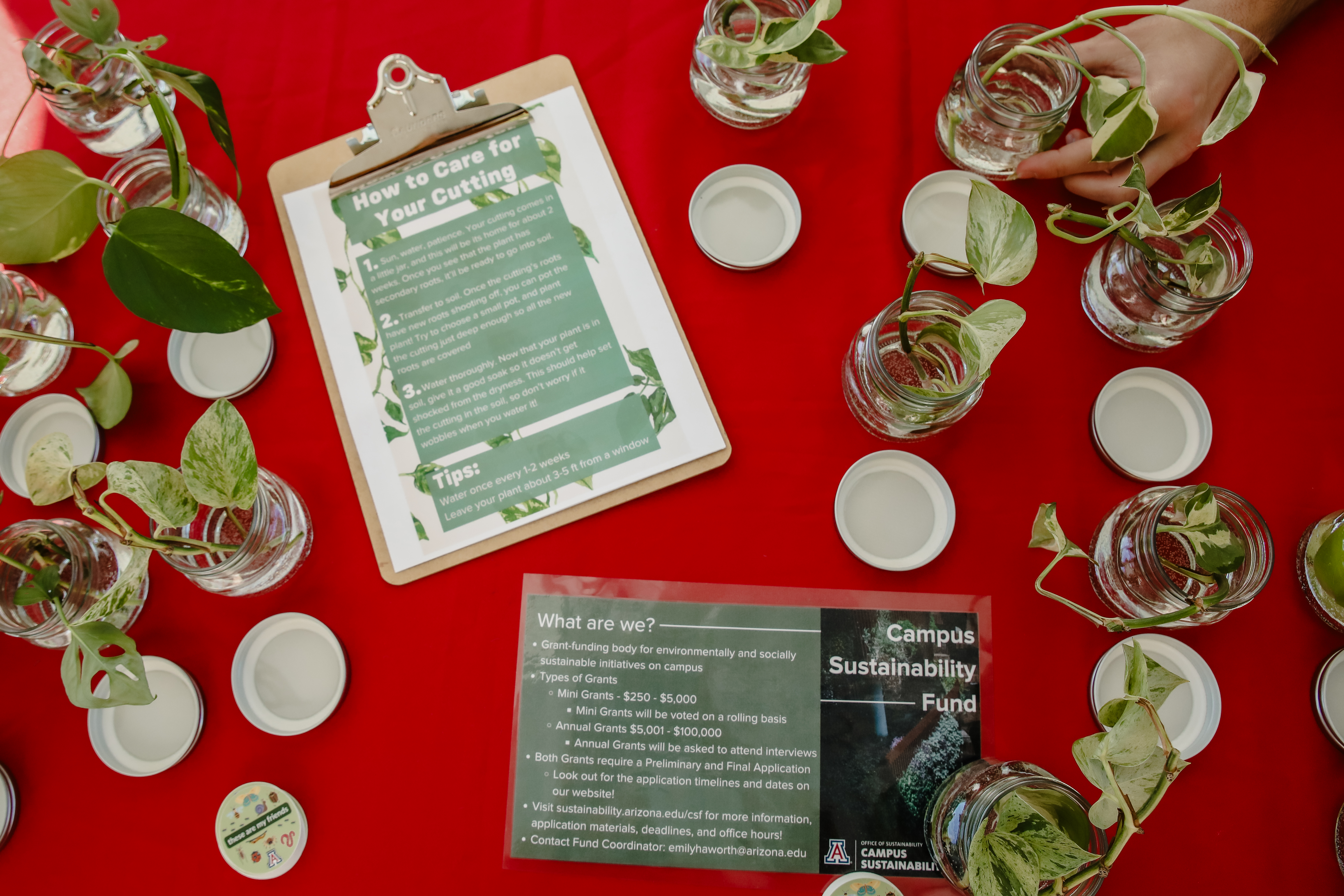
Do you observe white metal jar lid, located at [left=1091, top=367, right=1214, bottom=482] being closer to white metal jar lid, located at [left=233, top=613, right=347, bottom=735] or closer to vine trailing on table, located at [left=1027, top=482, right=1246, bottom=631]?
vine trailing on table, located at [left=1027, top=482, right=1246, bottom=631]

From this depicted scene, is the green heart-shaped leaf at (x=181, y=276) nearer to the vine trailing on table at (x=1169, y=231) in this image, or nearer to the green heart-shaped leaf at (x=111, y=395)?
the green heart-shaped leaf at (x=111, y=395)

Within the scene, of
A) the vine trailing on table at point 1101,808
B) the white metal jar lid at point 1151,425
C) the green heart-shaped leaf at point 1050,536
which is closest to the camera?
the vine trailing on table at point 1101,808

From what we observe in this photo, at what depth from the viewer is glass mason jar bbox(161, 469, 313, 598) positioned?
2.16 feet

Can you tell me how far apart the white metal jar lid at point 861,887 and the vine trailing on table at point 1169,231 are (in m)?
0.62

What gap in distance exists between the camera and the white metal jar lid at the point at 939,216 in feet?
2.53

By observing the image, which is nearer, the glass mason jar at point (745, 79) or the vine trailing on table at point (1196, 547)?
the vine trailing on table at point (1196, 547)

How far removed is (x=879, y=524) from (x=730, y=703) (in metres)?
0.24

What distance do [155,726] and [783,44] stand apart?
917mm

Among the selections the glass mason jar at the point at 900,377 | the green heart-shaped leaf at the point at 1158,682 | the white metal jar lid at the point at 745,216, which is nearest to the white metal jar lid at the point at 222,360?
the white metal jar lid at the point at 745,216

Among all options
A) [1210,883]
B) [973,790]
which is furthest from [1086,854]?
[1210,883]

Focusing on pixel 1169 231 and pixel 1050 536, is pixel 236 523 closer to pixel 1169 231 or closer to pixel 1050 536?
pixel 1050 536

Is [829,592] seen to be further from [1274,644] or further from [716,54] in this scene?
[716,54]

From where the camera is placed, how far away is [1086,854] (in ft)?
1.72

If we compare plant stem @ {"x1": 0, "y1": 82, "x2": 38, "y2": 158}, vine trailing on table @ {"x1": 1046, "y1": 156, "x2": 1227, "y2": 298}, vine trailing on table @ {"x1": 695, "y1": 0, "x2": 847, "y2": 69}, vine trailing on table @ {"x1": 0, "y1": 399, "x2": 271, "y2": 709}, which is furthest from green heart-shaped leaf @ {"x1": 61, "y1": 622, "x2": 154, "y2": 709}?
vine trailing on table @ {"x1": 1046, "y1": 156, "x2": 1227, "y2": 298}
